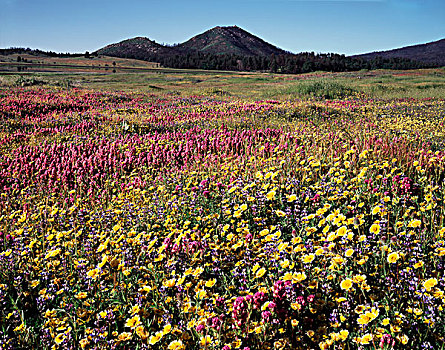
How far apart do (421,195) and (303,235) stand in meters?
2.56

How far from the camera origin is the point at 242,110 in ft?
50.6

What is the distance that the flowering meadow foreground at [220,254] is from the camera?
2.46 m

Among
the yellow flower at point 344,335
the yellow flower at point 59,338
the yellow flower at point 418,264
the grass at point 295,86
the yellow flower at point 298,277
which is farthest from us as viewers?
the grass at point 295,86

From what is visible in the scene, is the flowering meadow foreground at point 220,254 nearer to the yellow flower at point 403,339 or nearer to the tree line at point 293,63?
the yellow flower at point 403,339

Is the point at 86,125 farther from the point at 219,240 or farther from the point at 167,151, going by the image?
the point at 219,240

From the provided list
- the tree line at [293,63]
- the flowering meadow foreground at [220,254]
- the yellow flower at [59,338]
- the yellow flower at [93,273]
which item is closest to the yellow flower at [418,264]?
the flowering meadow foreground at [220,254]

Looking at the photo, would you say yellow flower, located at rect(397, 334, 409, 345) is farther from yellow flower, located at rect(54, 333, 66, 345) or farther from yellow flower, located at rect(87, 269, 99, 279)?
yellow flower, located at rect(87, 269, 99, 279)

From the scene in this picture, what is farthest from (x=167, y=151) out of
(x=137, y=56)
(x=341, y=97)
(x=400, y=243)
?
(x=137, y=56)

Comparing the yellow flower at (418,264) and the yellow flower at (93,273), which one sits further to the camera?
the yellow flower at (93,273)

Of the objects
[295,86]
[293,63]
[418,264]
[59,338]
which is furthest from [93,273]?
[293,63]

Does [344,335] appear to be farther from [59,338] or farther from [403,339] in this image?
[59,338]

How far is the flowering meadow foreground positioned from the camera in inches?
96.7

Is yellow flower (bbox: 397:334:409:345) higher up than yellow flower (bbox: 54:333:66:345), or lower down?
higher up

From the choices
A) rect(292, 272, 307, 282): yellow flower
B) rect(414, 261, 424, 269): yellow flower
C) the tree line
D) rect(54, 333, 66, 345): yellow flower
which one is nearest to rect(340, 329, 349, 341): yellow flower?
rect(292, 272, 307, 282): yellow flower
